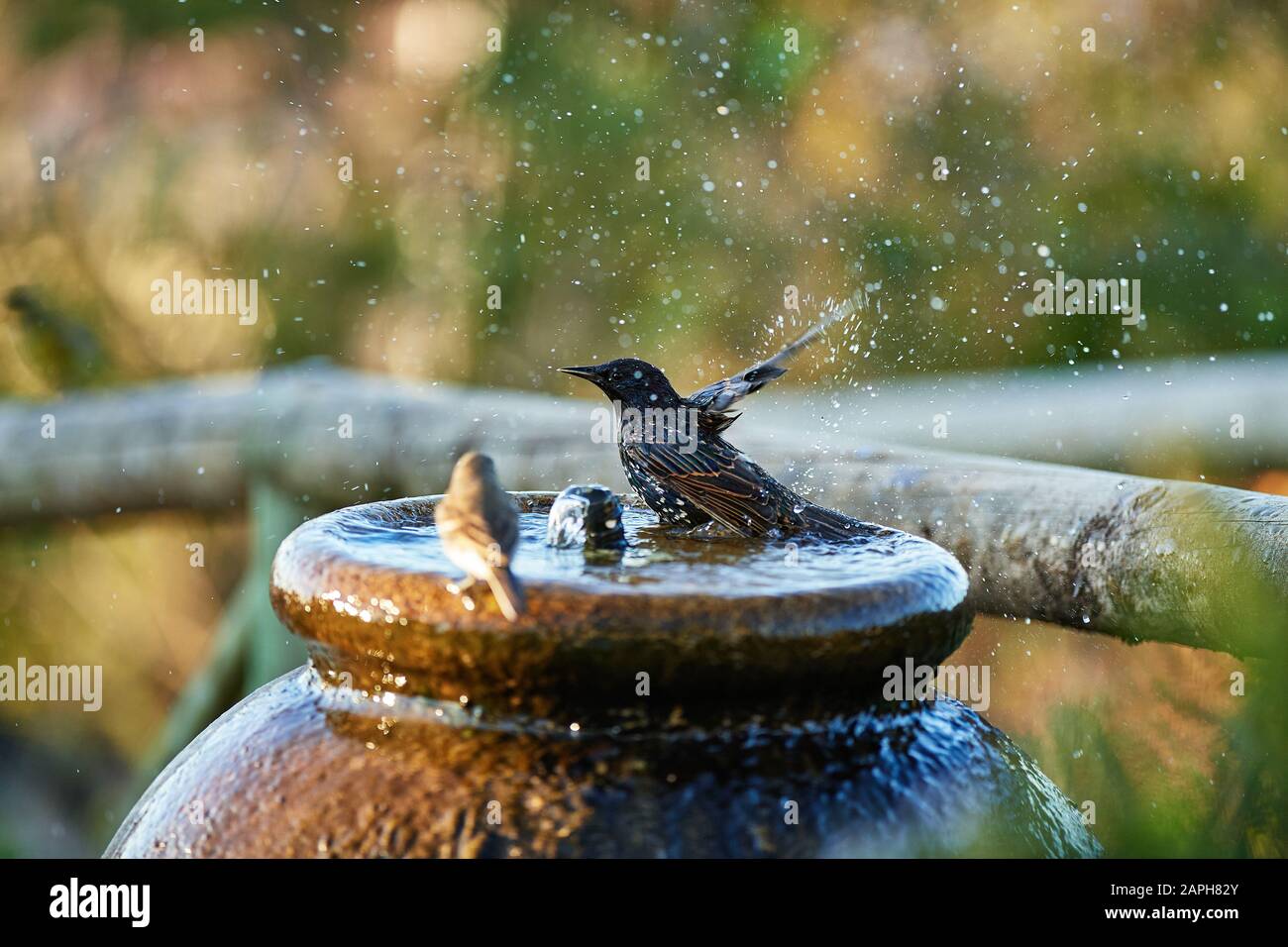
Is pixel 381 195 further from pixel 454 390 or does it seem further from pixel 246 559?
pixel 454 390

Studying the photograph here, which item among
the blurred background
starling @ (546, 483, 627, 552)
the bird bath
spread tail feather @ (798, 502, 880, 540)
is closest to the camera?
the bird bath

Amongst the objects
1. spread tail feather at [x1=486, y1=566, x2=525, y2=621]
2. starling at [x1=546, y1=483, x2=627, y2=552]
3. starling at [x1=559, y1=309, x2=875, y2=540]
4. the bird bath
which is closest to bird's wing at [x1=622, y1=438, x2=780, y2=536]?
starling at [x1=559, y1=309, x2=875, y2=540]

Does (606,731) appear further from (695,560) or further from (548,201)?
(548,201)

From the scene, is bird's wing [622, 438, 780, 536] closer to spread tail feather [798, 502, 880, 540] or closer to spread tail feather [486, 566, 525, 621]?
spread tail feather [798, 502, 880, 540]

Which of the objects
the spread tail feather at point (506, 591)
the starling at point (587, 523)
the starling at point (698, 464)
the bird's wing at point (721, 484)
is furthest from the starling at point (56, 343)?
the spread tail feather at point (506, 591)

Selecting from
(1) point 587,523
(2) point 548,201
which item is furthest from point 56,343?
→ (1) point 587,523

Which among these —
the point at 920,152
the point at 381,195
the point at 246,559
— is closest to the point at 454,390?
the point at 246,559

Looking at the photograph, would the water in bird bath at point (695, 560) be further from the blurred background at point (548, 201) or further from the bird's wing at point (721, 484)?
the blurred background at point (548, 201)
